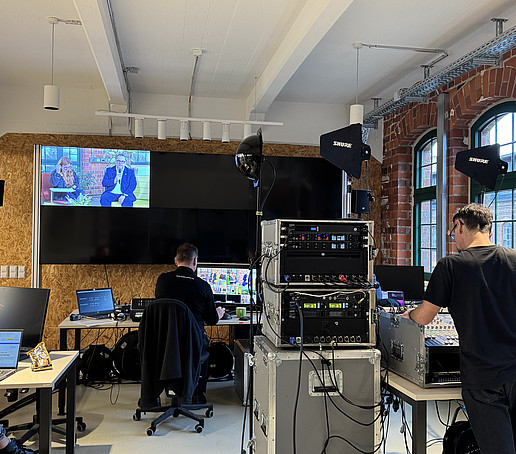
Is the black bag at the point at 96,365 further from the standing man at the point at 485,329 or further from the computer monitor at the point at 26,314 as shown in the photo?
the standing man at the point at 485,329

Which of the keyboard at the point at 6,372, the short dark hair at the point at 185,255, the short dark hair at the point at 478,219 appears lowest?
the keyboard at the point at 6,372

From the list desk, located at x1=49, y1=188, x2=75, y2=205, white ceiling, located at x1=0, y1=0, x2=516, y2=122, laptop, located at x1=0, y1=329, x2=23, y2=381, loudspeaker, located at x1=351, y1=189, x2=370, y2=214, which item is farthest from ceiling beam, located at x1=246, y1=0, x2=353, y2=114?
laptop, located at x1=0, y1=329, x2=23, y2=381

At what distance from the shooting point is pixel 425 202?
5.57 metres

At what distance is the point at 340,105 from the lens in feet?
20.2

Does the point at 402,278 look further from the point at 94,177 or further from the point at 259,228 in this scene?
the point at 94,177

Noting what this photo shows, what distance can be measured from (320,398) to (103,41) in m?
2.93

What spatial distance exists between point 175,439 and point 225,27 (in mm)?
3104

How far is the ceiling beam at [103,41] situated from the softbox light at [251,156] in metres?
1.33

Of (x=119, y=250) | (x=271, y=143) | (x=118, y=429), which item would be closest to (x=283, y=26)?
(x=271, y=143)

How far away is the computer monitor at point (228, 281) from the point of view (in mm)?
4773

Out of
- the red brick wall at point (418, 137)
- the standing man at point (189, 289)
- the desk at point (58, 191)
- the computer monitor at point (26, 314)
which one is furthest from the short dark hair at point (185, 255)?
the red brick wall at point (418, 137)

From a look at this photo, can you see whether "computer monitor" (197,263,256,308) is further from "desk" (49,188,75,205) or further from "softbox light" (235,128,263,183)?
"softbox light" (235,128,263,183)

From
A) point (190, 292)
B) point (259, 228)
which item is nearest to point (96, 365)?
point (190, 292)

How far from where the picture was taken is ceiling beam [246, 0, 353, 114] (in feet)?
10.4
